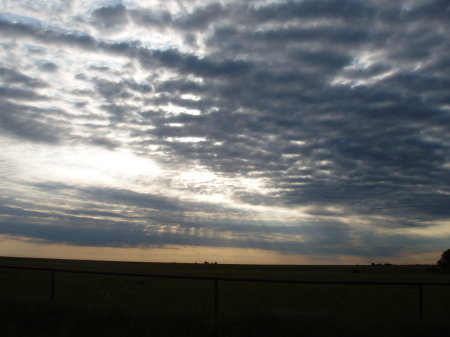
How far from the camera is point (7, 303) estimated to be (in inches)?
496

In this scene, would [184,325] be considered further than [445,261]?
No

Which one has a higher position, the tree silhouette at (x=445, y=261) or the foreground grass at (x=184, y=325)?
the foreground grass at (x=184, y=325)

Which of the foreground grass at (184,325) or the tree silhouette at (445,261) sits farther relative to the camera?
the tree silhouette at (445,261)

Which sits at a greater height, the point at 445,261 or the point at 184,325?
the point at 184,325

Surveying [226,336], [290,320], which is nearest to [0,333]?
[226,336]

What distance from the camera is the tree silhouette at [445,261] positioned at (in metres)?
82.2

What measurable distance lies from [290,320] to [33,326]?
7.09 meters

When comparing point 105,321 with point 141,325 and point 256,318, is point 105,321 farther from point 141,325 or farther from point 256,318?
point 256,318

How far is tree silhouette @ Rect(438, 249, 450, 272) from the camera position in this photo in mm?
82231

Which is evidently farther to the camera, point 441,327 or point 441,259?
point 441,259

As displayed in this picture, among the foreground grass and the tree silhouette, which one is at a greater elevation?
the foreground grass

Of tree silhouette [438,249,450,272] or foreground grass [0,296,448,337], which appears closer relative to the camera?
foreground grass [0,296,448,337]

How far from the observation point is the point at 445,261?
82688 mm

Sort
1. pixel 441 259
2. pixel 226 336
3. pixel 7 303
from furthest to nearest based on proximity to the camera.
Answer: pixel 441 259
pixel 7 303
pixel 226 336
